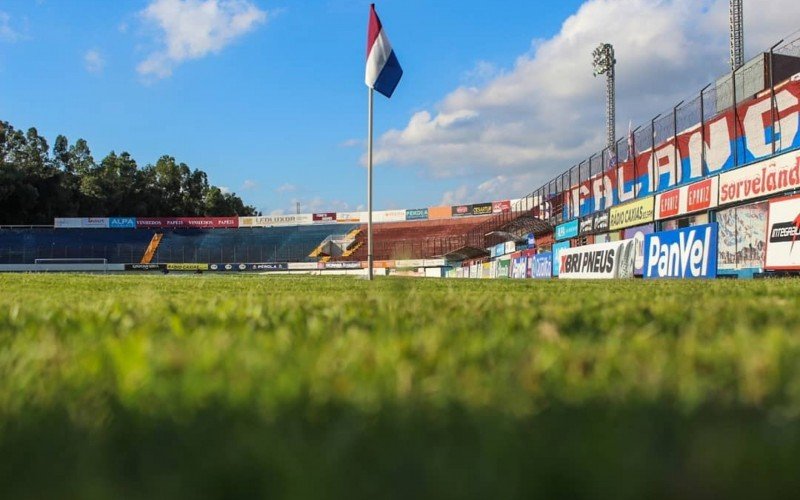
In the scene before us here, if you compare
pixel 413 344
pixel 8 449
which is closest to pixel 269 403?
pixel 8 449

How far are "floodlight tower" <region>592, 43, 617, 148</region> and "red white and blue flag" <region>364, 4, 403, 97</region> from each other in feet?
112

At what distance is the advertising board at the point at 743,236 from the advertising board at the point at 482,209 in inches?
2538

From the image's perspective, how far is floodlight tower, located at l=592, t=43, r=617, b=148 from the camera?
149ft

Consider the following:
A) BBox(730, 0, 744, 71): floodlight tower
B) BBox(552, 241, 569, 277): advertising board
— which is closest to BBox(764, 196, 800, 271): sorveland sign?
BBox(552, 241, 569, 277): advertising board

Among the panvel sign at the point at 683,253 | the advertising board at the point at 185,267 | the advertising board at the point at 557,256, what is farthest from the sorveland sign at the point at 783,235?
the advertising board at the point at 185,267

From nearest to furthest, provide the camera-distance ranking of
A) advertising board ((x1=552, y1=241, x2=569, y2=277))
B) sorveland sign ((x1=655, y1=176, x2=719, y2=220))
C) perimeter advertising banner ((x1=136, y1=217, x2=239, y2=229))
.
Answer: sorveland sign ((x1=655, y1=176, x2=719, y2=220)), advertising board ((x1=552, y1=241, x2=569, y2=277)), perimeter advertising banner ((x1=136, y1=217, x2=239, y2=229))

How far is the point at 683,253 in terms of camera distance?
1662 centimetres

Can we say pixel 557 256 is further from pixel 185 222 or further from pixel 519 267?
→ pixel 185 222

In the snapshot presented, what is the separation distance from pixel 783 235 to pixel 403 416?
15048mm

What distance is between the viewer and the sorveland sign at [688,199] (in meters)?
17.0

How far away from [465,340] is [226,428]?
41.7 inches

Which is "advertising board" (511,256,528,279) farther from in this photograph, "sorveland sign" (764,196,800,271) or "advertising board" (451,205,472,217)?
"advertising board" (451,205,472,217)

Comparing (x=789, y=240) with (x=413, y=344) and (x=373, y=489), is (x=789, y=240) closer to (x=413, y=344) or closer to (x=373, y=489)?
(x=413, y=344)

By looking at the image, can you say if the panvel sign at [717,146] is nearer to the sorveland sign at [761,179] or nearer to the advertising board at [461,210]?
the sorveland sign at [761,179]
